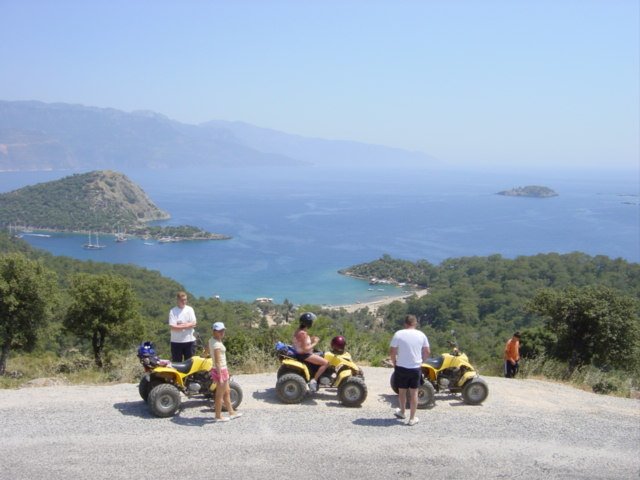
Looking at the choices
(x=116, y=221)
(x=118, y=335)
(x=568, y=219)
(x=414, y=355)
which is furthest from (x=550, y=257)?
(x=116, y=221)

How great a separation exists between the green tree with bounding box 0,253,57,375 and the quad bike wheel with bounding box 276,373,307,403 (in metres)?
10.7

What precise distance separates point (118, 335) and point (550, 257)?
2435 inches

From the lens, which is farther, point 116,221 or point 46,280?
point 116,221

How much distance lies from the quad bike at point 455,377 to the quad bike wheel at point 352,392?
917mm

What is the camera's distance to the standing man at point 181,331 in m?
7.90

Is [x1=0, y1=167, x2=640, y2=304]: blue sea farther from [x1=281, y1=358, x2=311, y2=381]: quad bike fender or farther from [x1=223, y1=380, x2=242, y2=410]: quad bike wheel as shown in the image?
[x1=223, y1=380, x2=242, y2=410]: quad bike wheel

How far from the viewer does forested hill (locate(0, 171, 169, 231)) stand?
128875 mm

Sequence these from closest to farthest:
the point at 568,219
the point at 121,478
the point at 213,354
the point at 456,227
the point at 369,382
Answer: the point at 121,478 → the point at 213,354 → the point at 369,382 → the point at 456,227 → the point at 568,219

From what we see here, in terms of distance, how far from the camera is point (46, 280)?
1554 centimetres

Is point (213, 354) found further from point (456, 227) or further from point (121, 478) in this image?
point (456, 227)

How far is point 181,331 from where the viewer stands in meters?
7.94

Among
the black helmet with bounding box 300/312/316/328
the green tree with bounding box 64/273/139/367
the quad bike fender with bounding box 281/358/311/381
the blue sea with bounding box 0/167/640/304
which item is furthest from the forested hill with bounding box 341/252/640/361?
the black helmet with bounding box 300/312/316/328

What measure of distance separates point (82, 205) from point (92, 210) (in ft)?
13.4

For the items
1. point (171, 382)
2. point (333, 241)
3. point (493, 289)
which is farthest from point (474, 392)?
point (333, 241)
